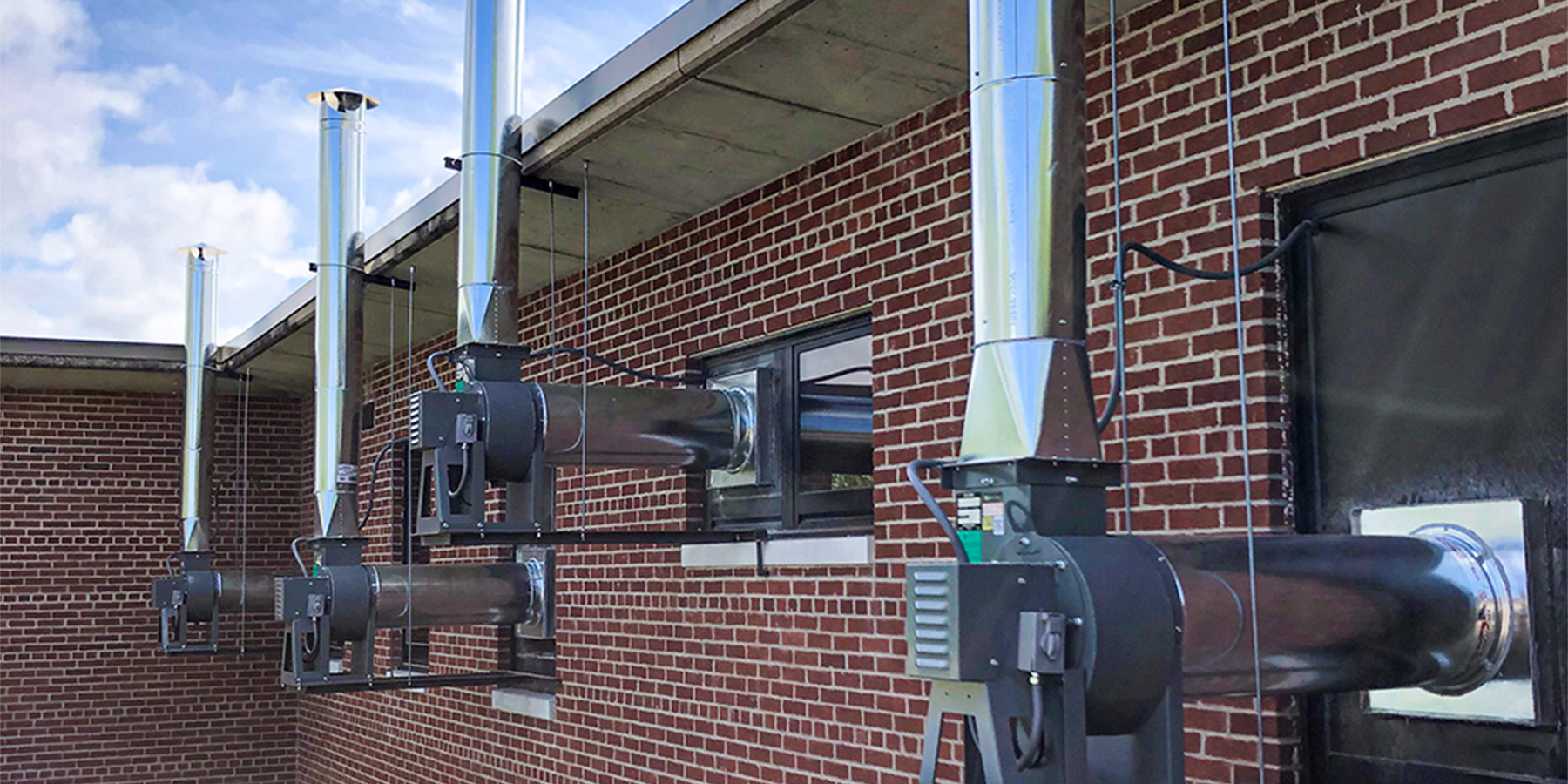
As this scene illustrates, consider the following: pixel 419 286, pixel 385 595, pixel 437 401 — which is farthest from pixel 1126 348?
pixel 419 286

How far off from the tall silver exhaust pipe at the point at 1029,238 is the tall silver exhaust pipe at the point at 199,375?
9866 mm

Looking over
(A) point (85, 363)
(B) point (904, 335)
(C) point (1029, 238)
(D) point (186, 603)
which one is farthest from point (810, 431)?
(A) point (85, 363)

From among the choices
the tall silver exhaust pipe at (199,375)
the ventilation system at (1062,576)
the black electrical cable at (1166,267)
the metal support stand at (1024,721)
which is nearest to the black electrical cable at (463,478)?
the black electrical cable at (1166,267)

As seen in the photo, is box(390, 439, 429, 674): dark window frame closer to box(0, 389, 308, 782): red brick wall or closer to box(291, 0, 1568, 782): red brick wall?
box(291, 0, 1568, 782): red brick wall

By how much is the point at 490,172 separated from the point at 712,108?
3.63 feet

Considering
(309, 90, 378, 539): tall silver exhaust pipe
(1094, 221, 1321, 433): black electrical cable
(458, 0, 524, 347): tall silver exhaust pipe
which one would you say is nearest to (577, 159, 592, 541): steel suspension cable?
(458, 0, 524, 347): tall silver exhaust pipe

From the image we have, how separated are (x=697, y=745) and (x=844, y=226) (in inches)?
94.9

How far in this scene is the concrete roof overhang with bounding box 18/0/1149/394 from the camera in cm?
460

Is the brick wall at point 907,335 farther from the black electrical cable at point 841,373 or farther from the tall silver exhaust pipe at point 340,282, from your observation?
the tall silver exhaust pipe at point 340,282

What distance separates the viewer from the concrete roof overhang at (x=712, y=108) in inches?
181

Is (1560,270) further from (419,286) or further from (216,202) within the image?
(216,202)

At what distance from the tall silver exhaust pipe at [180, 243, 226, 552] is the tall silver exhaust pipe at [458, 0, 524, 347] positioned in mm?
6379

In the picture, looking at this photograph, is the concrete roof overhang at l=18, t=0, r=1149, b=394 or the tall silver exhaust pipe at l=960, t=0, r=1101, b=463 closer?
the tall silver exhaust pipe at l=960, t=0, r=1101, b=463

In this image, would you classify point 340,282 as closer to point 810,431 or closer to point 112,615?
point 810,431
